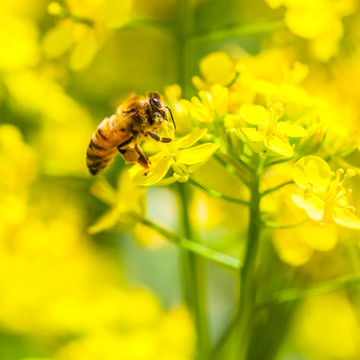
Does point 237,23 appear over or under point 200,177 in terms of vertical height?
over

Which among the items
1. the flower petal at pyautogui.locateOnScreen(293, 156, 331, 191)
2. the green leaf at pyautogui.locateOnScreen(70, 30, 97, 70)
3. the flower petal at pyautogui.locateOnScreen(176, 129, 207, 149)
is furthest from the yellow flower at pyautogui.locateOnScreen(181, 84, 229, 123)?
the green leaf at pyautogui.locateOnScreen(70, 30, 97, 70)

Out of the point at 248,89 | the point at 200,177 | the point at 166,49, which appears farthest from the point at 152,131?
the point at 166,49

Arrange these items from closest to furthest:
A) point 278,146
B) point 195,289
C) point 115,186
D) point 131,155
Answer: point 278,146 → point 131,155 → point 195,289 → point 115,186

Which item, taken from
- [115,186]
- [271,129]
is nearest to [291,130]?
[271,129]

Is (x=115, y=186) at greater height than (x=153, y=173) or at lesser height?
lesser

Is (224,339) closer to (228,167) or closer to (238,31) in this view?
(228,167)

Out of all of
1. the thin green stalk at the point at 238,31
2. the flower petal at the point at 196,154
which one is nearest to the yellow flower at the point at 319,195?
the flower petal at the point at 196,154

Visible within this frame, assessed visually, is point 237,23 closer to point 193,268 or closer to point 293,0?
point 293,0
